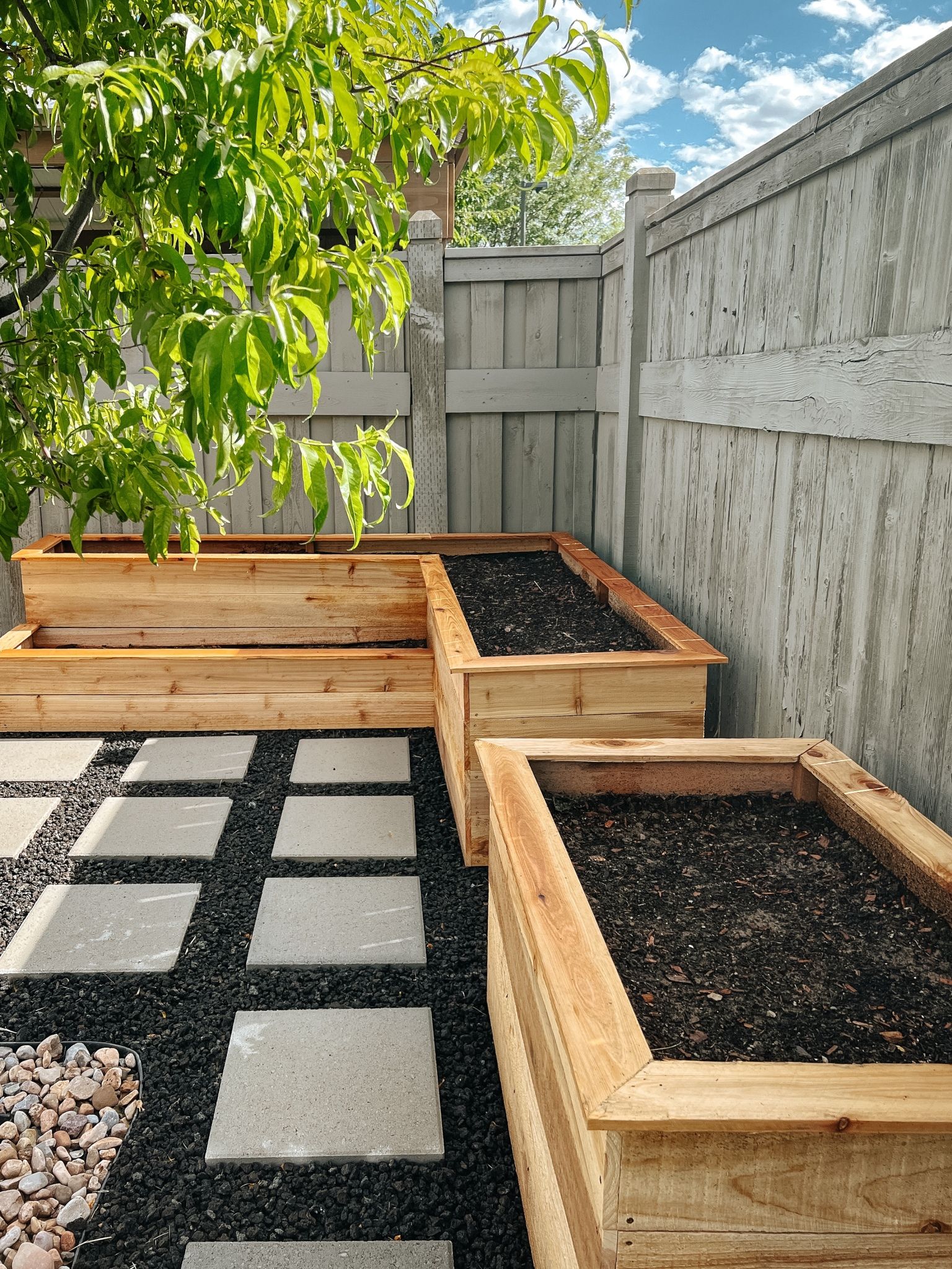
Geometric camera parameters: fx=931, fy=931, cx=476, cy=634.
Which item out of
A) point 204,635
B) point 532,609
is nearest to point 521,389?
point 532,609

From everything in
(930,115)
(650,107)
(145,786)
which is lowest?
(145,786)

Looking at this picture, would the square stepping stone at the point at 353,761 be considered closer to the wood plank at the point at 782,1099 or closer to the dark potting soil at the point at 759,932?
the dark potting soil at the point at 759,932

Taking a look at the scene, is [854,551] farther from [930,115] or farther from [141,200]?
[141,200]

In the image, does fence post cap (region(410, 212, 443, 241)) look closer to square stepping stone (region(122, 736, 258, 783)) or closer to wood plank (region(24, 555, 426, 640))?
wood plank (region(24, 555, 426, 640))

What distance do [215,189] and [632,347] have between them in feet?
9.71

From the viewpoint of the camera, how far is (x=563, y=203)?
1048 inches

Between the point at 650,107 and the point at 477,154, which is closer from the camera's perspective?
the point at 477,154

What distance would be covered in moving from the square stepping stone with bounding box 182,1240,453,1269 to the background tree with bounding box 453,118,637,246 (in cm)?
2378

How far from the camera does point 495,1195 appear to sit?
63.1 inches

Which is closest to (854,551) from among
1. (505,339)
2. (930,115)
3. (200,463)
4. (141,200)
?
(930,115)

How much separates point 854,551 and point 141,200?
1563mm

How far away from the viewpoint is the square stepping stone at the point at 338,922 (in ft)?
7.46

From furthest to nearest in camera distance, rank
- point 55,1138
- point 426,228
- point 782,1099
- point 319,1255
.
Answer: point 426,228 < point 55,1138 < point 319,1255 < point 782,1099

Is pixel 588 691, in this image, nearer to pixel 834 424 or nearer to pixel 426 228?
pixel 834 424
